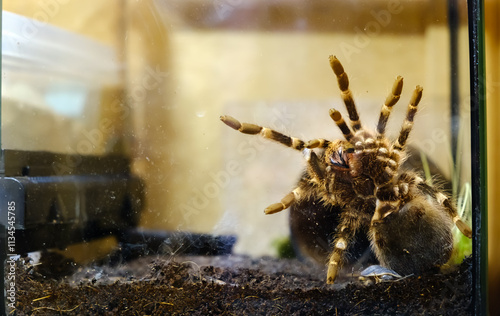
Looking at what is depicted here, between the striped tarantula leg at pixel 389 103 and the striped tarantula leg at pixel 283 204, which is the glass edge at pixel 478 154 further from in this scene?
the striped tarantula leg at pixel 283 204

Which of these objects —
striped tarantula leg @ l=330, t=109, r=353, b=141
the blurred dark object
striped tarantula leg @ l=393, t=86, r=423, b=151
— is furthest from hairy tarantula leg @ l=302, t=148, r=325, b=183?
the blurred dark object

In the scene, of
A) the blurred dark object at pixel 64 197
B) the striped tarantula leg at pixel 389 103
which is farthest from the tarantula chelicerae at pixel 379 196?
the blurred dark object at pixel 64 197

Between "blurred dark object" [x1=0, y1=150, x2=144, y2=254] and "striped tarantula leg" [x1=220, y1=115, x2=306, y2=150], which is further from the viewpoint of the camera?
"blurred dark object" [x1=0, y1=150, x2=144, y2=254]

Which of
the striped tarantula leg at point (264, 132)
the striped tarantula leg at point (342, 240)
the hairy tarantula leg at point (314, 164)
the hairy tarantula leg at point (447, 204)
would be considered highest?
the striped tarantula leg at point (264, 132)

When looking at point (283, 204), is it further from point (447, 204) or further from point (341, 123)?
point (447, 204)

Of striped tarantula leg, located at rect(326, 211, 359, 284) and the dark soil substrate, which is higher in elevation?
striped tarantula leg, located at rect(326, 211, 359, 284)

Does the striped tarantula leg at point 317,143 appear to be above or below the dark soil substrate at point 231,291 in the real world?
above

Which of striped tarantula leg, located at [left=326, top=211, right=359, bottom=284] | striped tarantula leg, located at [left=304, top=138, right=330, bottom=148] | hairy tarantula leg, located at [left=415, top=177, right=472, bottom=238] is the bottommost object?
striped tarantula leg, located at [left=326, top=211, right=359, bottom=284]

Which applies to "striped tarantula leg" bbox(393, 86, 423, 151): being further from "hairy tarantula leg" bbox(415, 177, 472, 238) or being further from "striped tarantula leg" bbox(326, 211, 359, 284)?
"striped tarantula leg" bbox(326, 211, 359, 284)
